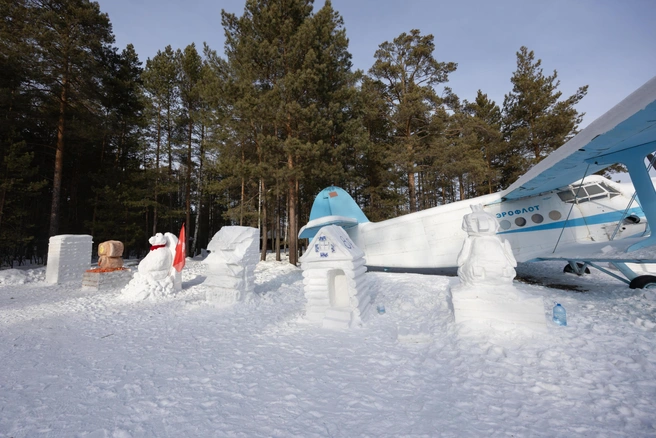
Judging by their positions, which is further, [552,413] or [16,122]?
[16,122]

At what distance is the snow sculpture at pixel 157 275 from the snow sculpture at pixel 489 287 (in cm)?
754

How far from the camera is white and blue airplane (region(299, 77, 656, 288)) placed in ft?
15.4

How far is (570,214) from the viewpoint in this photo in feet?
25.0

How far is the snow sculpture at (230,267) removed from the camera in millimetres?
6500

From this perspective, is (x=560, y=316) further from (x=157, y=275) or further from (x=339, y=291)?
(x=157, y=275)

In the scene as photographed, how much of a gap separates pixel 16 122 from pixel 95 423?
1921cm

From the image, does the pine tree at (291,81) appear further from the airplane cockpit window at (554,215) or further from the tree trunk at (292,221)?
the airplane cockpit window at (554,215)

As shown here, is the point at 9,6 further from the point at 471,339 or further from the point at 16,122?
the point at 471,339

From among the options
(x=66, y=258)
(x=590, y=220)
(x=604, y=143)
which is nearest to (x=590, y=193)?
(x=590, y=220)

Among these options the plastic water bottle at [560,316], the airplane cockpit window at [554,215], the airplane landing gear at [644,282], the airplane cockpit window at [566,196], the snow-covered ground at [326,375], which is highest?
the airplane cockpit window at [566,196]

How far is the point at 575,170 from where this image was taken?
20.7ft

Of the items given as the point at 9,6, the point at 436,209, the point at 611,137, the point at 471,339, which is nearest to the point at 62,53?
the point at 9,6

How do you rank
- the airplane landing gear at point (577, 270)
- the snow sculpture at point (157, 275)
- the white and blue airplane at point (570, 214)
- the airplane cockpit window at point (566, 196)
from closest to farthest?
the white and blue airplane at point (570, 214), the snow sculpture at point (157, 275), the airplane cockpit window at point (566, 196), the airplane landing gear at point (577, 270)

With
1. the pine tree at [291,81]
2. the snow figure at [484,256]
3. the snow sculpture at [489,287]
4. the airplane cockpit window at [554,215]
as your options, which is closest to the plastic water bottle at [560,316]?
the snow sculpture at [489,287]
